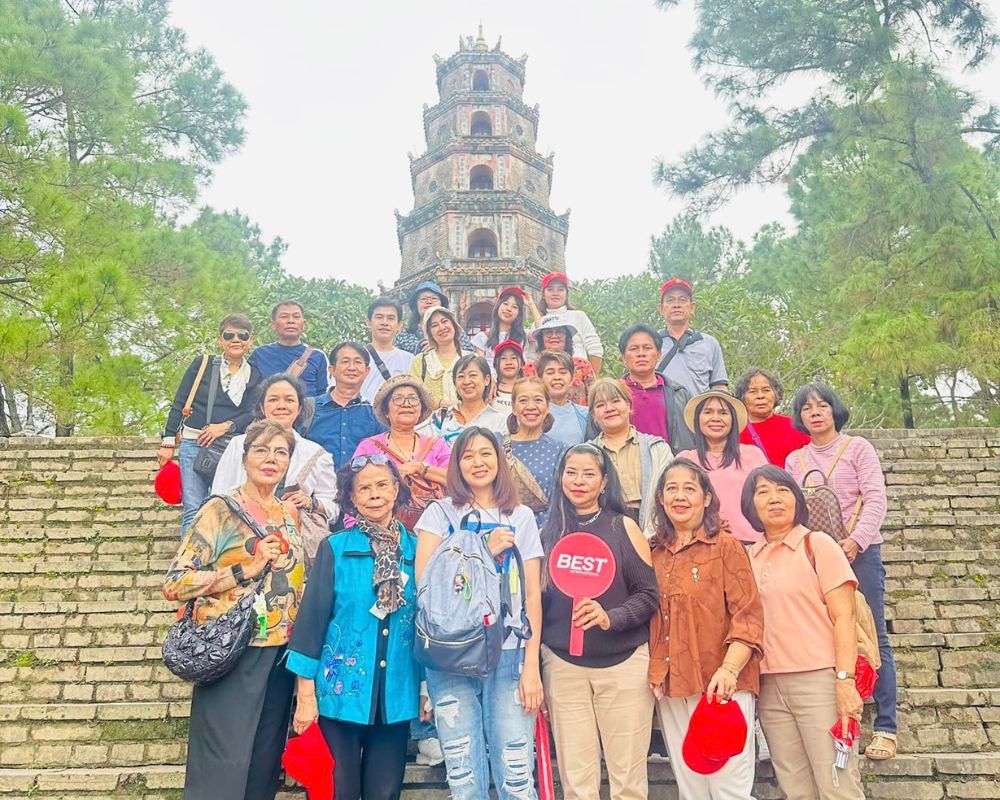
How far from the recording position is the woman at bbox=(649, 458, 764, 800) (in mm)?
2498

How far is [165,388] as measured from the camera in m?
9.57

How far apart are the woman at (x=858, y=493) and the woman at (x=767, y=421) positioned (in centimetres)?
12

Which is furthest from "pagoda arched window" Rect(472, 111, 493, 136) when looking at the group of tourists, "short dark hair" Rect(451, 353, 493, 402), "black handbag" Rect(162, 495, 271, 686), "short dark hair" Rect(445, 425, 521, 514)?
"black handbag" Rect(162, 495, 271, 686)

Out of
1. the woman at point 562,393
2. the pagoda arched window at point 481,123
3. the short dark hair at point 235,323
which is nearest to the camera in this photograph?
the woman at point 562,393

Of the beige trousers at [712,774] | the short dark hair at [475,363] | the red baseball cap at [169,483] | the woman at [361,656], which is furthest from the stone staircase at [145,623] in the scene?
the short dark hair at [475,363]

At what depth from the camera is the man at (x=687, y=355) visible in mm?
4551

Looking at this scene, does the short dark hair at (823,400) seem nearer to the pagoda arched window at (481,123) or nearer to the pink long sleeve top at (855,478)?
the pink long sleeve top at (855,478)

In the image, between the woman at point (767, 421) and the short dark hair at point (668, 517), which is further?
the woman at point (767, 421)

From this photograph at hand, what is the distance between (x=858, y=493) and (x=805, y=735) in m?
1.29

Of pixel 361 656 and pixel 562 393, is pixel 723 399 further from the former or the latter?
pixel 361 656

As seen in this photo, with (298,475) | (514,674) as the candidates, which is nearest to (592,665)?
(514,674)

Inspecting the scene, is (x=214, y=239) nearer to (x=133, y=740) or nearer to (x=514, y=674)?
(x=133, y=740)

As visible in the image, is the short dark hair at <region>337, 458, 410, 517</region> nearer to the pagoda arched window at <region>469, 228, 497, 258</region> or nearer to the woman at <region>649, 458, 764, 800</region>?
the woman at <region>649, 458, 764, 800</region>

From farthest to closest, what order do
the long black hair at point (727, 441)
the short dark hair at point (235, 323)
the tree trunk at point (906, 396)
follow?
the tree trunk at point (906, 396), the short dark hair at point (235, 323), the long black hair at point (727, 441)
